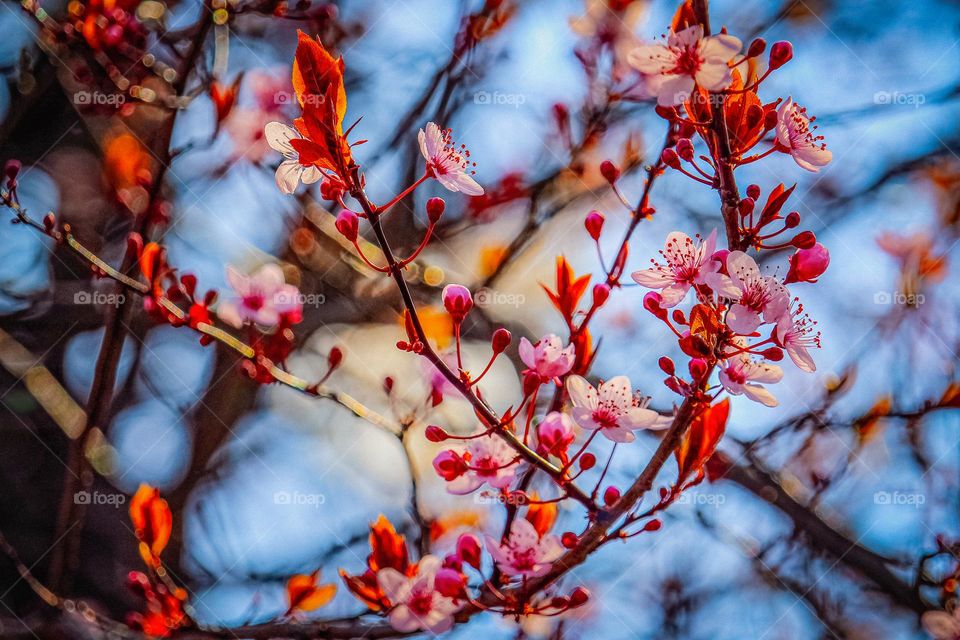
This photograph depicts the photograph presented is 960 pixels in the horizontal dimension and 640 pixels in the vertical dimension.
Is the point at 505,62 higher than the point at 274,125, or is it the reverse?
the point at 505,62

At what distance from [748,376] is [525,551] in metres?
0.43

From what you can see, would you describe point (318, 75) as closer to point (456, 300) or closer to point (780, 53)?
point (456, 300)

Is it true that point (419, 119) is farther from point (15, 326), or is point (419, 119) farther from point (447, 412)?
point (15, 326)

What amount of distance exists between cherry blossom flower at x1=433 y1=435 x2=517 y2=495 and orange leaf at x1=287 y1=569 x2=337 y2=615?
0.60m

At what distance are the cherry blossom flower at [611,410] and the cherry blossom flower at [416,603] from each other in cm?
36

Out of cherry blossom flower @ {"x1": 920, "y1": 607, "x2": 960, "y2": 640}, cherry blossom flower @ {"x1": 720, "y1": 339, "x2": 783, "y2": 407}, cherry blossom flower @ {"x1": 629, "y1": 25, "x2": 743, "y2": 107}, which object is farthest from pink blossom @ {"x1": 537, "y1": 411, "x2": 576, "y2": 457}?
cherry blossom flower @ {"x1": 920, "y1": 607, "x2": 960, "y2": 640}

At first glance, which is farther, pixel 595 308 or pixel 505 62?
pixel 505 62

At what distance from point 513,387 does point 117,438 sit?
1.30 meters

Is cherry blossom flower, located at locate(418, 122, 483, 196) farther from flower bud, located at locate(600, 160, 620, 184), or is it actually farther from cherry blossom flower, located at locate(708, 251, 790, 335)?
cherry blossom flower, located at locate(708, 251, 790, 335)

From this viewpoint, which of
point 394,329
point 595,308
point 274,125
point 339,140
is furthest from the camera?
point 394,329

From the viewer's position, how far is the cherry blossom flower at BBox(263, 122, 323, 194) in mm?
924

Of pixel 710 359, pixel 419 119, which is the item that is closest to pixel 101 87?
pixel 419 119

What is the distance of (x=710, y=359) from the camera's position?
88 centimetres

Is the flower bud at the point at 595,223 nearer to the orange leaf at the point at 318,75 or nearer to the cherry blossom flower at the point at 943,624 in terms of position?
the orange leaf at the point at 318,75
